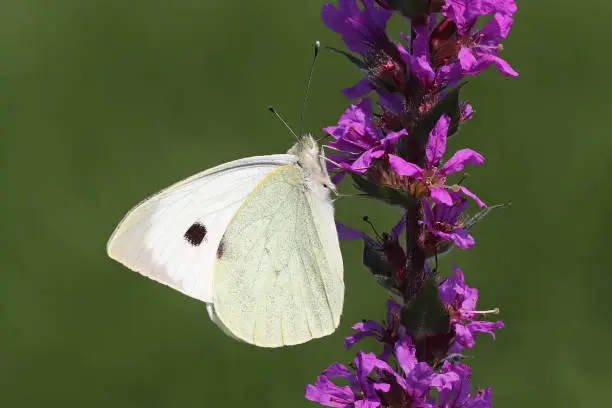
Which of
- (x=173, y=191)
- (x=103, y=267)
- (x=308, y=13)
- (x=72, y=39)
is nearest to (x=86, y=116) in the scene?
(x=72, y=39)

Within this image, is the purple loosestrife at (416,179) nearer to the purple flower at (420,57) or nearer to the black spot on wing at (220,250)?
the purple flower at (420,57)

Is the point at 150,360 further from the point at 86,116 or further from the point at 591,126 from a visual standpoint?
the point at 591,126

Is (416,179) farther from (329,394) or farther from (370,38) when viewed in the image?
(329,394)

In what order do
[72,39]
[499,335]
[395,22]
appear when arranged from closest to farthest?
[499,335], [395,22], [72,39]

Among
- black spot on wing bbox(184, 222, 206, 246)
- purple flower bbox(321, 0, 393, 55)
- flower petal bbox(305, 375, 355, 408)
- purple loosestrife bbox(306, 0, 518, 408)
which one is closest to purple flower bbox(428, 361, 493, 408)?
purple loosestrife bbox(306, 0, 518, 408)

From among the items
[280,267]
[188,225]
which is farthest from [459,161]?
[188,225]

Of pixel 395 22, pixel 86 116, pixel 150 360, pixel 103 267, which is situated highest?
pixel 395 22

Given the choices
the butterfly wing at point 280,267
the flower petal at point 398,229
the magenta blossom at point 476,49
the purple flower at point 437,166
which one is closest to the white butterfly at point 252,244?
the butterfly wing at point 280,267
